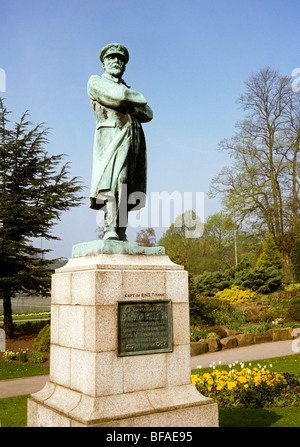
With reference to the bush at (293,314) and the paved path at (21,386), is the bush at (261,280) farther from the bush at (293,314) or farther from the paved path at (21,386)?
the paved path at (21,386)

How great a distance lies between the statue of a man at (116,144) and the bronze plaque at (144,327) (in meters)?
0.95

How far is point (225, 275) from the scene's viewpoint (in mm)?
25219

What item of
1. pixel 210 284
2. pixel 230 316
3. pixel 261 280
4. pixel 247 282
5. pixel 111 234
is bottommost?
pixel 230 316

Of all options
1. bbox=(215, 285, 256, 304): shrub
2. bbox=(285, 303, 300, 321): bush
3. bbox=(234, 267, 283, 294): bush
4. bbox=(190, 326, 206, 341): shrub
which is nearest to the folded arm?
bbox=(190, 326, 206, 341): shrub

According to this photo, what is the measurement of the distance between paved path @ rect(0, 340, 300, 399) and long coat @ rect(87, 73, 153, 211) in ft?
19.4

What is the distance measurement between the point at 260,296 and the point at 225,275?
3.43 metres

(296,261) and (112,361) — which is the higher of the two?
(296,261)

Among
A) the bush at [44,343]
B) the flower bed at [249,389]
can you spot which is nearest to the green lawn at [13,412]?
the flower bed at [249,389]

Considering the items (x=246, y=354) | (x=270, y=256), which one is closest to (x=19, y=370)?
(x=246, y=354)

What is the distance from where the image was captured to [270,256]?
27.6m

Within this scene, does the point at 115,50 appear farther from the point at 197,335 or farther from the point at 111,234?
the point at 197,335

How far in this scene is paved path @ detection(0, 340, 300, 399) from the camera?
30.9 feet

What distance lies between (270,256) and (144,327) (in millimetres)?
24208
